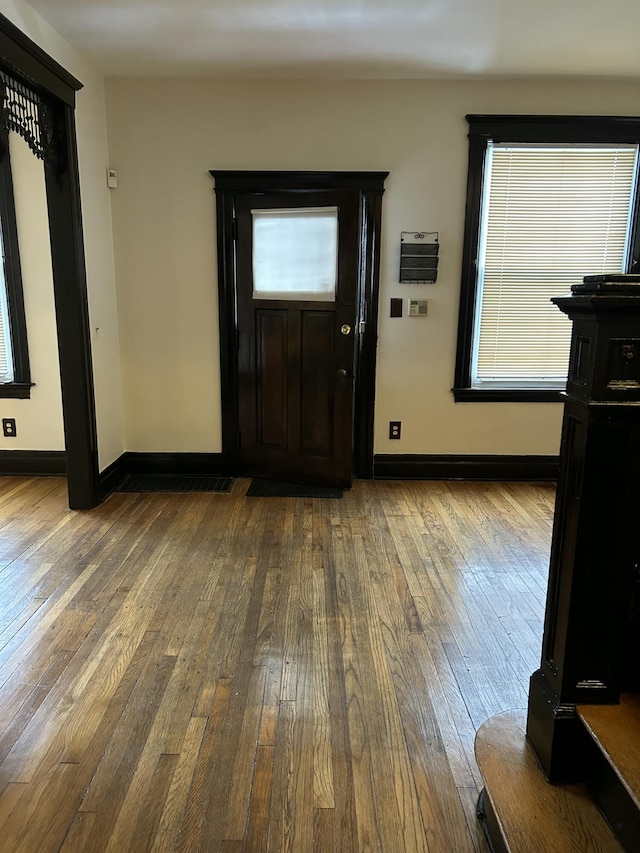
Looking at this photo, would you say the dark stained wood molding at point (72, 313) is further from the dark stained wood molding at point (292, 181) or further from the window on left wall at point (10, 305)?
the dark stained wood molding at point (292, 181)

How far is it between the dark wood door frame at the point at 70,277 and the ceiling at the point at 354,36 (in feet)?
1.16

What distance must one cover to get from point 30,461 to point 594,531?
160 inches

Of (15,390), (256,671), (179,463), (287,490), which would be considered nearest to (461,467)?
(287,490)

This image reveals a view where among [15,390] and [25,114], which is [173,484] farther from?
[25,114]

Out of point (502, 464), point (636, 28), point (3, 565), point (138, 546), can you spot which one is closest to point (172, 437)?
point (138, 546)

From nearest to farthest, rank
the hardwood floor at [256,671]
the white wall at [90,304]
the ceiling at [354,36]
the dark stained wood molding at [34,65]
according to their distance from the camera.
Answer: the hardwood floor at [256,671] < the dark stained wood molding at [34,65] < the ceiling at [354,36] < the white wall at [90,304]

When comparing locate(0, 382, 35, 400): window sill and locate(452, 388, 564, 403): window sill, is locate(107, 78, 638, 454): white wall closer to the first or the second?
locate(452, 388, 564, 403): window sill

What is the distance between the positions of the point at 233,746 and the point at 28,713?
2.31ft

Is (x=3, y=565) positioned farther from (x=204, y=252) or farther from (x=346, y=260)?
(x=346, y=260)

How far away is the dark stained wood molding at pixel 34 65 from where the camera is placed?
2658 mm

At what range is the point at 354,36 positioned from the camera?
10.7 ft

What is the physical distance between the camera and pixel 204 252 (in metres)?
4.12

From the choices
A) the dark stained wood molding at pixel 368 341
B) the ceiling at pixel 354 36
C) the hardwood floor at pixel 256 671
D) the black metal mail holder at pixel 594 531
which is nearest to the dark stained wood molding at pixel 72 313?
the hardwood floor at pixel 256 671

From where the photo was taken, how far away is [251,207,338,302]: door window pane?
391 centimetres
